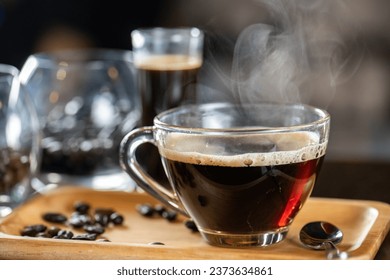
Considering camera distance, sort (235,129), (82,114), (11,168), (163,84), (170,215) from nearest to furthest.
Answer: (235,129) < (170,215) < (11,168) < (163,84) < (82,114)

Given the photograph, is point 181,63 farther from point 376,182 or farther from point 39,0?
point 39,0

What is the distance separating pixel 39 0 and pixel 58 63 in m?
1.95

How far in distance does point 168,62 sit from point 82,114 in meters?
0.23

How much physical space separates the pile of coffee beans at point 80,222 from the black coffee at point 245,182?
6.9 inches

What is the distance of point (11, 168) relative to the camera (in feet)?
4.66

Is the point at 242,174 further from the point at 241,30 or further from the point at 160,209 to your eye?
the point at 241,30

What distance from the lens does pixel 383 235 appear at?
45.9 inches

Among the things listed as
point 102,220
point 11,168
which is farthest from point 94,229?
point 11,168

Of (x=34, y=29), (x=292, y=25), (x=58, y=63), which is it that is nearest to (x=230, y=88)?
(x=292, y=25)

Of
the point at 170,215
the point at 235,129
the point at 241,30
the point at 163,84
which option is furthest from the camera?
the point at 241,30

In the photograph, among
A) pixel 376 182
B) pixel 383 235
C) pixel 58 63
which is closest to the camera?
pixel 383 235

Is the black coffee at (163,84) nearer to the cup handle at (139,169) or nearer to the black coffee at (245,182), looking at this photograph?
the cup handle at (139,169)

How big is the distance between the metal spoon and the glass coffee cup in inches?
1.4

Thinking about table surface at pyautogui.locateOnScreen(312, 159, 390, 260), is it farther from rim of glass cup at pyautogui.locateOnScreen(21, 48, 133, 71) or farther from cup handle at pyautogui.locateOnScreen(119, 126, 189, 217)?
rim of glass cup at pyautogui.locateOnScreen(21, 48, 133, 71)
